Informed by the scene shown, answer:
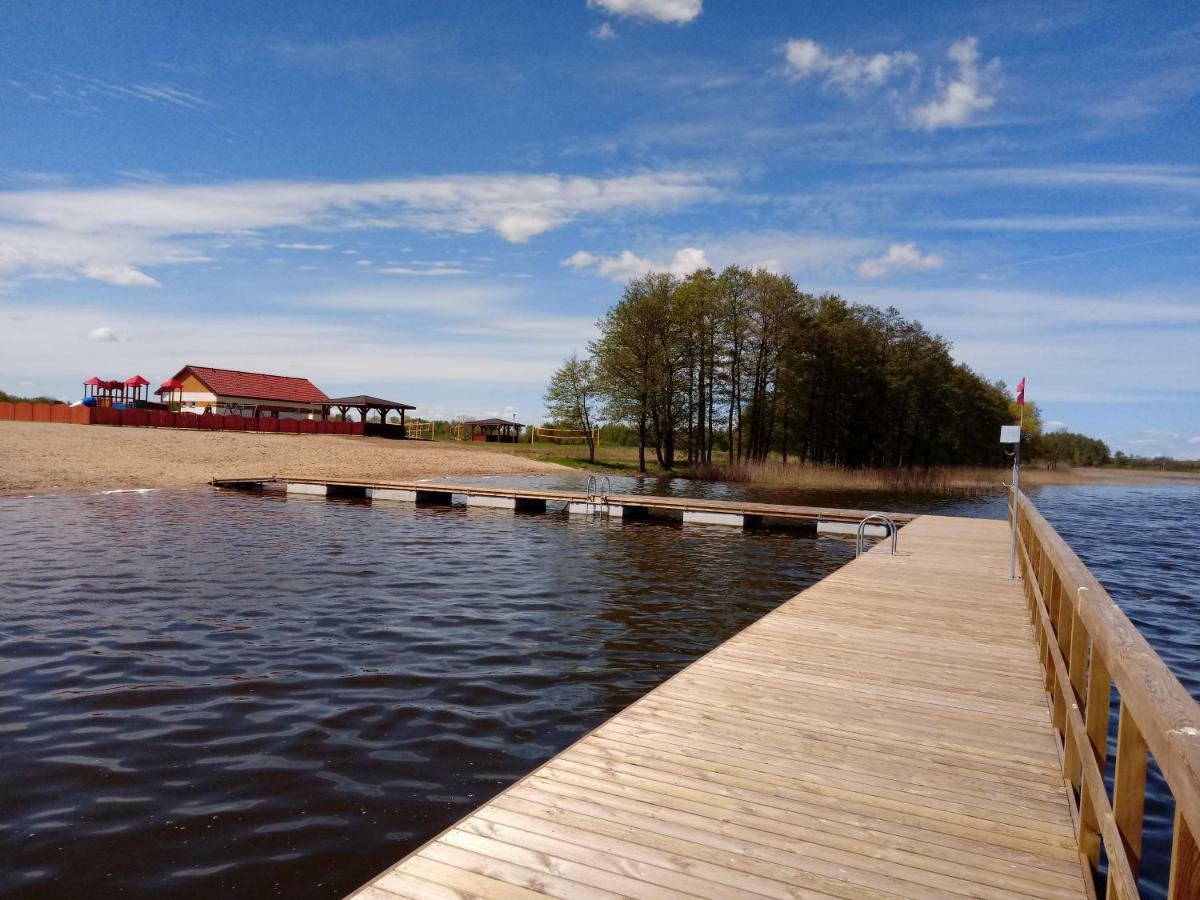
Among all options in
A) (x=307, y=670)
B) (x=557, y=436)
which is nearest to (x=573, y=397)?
(x=557, y=436)

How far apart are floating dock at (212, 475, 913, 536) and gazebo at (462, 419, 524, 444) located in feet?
109

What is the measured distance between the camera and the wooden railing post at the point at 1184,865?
5.98ft

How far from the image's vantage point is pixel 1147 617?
1195 cm

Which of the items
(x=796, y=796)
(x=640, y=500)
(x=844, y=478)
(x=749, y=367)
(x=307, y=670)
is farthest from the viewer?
(x=749, y=367)

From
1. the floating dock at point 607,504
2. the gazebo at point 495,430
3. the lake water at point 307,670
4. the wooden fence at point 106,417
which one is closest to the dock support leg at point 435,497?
the floating dock at point 607,504

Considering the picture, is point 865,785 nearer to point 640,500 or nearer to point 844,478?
point 640,500

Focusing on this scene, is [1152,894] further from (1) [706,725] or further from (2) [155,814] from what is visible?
(2) [155,814]

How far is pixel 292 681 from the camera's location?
7363 mm

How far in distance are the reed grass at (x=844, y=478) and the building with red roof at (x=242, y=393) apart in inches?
1115

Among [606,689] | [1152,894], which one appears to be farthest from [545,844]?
[606,689]

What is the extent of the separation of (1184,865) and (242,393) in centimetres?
6133

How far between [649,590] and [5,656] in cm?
771

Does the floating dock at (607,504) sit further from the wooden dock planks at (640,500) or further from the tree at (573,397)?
the tree at (573,397)

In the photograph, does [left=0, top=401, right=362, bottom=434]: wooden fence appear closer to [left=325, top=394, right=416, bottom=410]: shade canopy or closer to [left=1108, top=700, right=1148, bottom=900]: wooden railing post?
[left=325, top=394, right=416, bottom=410]: shade canopy
